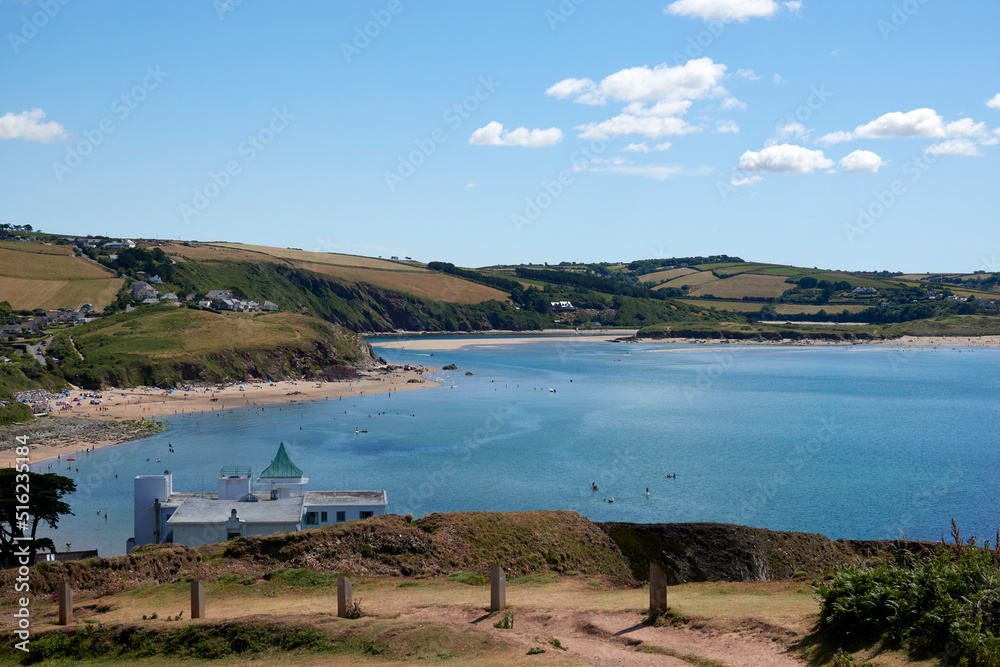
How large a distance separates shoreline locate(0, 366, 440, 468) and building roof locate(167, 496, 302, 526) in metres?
35.9

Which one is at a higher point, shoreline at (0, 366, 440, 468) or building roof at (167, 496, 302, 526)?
building roof at (167, 496, 302, 526)

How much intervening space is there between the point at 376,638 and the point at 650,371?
132640 millimetres

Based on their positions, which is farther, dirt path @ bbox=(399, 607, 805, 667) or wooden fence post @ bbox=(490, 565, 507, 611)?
wooden fence post @ bbox=(490, 565, 507, 611)

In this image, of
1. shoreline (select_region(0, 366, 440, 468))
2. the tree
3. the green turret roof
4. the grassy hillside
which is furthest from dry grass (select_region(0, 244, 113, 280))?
the green turret roof

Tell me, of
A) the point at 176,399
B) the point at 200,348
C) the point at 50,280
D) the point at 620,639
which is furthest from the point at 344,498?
the point at 50,280

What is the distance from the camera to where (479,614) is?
62.5 ft

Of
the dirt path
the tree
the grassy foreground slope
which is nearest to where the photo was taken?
the dirt path

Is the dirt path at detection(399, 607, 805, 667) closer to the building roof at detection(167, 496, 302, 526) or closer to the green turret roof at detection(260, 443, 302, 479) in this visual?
the building roof at detection(167, 496, 302, 526)

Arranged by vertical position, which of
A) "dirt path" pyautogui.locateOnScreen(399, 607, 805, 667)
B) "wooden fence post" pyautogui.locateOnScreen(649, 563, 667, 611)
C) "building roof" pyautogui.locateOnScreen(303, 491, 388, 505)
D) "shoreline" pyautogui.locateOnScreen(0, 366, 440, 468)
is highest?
"wooden fence post" pyautogui.locateOnScreen(649, 563, 667, 611)

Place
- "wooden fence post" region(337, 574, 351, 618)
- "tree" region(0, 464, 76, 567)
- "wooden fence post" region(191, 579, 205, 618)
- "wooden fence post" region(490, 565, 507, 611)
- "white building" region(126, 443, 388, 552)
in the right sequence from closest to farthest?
"wooden fence post" region(337, 574, 351, 618) < "wooden fence post" region(490, 565, 507, 611) < "wooden fence post" region(191, 579, 205, 618) < "tree" region(0, 464, 76, 567) < "white building" region(126, 443, 388, 552)

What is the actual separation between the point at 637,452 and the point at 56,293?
125 metres

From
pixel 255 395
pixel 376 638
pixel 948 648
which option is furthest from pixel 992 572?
pixel 255 395

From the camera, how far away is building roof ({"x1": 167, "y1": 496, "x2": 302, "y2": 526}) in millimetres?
34062

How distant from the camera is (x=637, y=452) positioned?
72.4 metres
